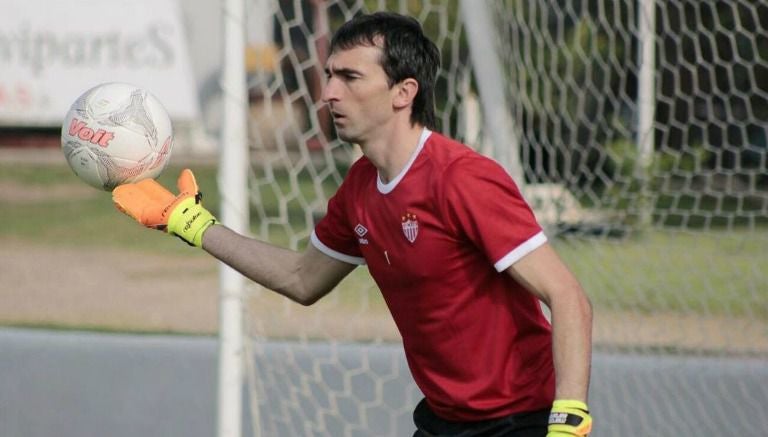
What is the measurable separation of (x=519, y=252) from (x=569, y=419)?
423 millimetres

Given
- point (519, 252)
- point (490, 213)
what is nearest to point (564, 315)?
point (519, 252)

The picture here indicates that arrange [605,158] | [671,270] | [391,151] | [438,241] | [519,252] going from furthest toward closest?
[671,270] < [605,158] < [391,151] < [438,241] < [519,252]

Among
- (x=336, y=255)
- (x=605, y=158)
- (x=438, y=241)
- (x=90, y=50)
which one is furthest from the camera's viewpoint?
(x=90, y=50)

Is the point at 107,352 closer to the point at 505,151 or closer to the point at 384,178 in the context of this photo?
the point at 505,151

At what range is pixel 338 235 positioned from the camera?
380 cm

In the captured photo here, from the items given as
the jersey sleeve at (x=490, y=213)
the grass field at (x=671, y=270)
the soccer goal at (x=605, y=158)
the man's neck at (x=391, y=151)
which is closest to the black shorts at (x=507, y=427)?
the jersey sleeve at (x=490, y=213)

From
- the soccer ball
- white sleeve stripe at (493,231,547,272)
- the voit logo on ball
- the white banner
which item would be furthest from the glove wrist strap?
the white banner

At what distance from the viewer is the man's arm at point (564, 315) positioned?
3104 millimetres

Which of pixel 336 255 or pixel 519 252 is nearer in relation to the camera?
pixel 519 252

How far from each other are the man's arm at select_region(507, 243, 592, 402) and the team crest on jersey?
310 mm

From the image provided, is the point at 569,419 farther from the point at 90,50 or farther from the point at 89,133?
the point at 90,50

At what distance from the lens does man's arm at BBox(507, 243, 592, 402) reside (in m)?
3.10

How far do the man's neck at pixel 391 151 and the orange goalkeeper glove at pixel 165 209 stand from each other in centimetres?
63

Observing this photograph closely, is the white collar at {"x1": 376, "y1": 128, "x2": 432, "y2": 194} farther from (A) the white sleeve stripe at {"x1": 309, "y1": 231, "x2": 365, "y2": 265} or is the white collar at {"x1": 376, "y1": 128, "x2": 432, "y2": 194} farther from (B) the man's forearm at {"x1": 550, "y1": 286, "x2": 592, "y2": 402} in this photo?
(B) the man's forearm at {"x1": 550, "y1": 286, "x2": 592, "y2": 402}
